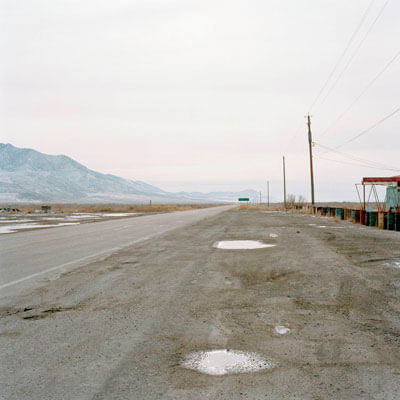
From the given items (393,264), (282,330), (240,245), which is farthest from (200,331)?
(240,245)

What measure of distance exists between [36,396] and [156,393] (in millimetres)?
978

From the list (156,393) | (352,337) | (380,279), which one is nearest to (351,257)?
(380,279)

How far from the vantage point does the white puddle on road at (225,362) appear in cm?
441

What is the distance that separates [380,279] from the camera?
9273 millimetres

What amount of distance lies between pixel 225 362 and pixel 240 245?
1135 centimetres

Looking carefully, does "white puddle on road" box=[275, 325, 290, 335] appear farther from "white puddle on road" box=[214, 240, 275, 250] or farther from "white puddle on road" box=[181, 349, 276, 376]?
"white puddle on road" box=[214, 240, 275, 250]

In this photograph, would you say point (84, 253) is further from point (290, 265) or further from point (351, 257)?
A: point (351, 257)

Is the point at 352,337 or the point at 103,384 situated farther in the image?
the point at 352,337

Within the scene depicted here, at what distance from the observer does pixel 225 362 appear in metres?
4.61

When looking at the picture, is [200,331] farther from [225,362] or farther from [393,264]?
[393,264]

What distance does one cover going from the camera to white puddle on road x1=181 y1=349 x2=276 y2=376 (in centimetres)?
441

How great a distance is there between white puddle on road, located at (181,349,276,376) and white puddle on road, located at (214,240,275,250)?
10094 mm

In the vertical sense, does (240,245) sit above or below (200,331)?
above

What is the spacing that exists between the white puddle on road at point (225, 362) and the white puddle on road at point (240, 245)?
1009 cm
